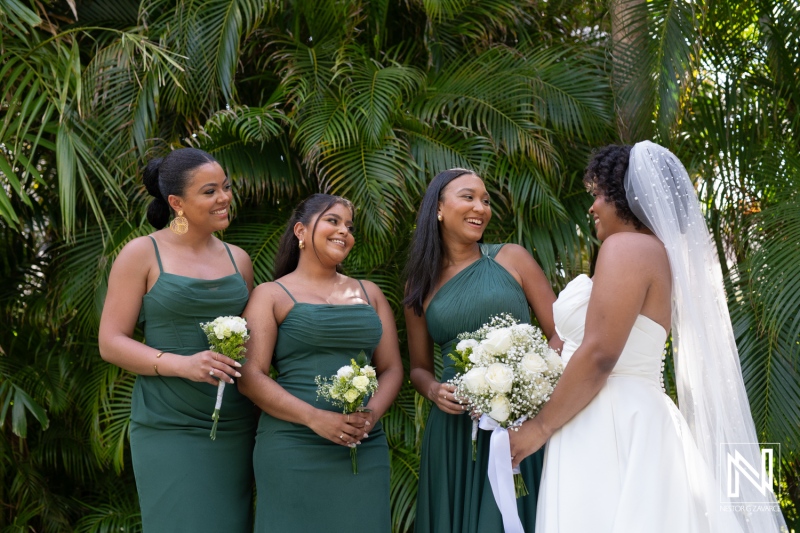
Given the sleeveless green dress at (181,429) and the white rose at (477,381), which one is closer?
the white rose at (477,381)

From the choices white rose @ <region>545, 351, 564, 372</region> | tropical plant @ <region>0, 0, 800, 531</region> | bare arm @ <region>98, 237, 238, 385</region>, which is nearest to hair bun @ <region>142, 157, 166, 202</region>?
bare arm @ <region>98, 237, 238, 385</region>

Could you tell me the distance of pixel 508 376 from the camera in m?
3.38

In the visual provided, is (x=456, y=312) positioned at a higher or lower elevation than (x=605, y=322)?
higher

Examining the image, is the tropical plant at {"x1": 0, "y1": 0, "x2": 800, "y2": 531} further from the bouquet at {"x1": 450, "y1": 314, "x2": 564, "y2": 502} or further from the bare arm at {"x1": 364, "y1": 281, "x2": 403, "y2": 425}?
the bouquet at {"x1": 450, "y1": 314, "x2": 564, "y2": 502}

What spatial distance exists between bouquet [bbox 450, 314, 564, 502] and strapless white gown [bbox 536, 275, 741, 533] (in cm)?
17

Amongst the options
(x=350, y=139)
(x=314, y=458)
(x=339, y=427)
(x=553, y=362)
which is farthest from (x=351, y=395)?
(x=350, y=139)

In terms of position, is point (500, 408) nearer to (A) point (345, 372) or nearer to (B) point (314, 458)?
(A) point (345, 372)

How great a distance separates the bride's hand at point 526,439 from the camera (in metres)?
3.53

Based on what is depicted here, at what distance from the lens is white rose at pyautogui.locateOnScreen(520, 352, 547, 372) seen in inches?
135

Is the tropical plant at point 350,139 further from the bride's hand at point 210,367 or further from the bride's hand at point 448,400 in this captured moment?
the bride's hand at point 210,367

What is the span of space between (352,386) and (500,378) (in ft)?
2.15

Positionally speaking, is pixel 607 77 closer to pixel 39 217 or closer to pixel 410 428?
pixel 410 428

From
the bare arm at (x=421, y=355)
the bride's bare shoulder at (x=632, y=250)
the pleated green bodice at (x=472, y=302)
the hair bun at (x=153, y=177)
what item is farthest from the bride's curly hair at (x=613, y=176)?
the hair bun at (x=153, y=177)

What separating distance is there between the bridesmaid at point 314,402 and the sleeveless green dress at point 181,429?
0.55ft
